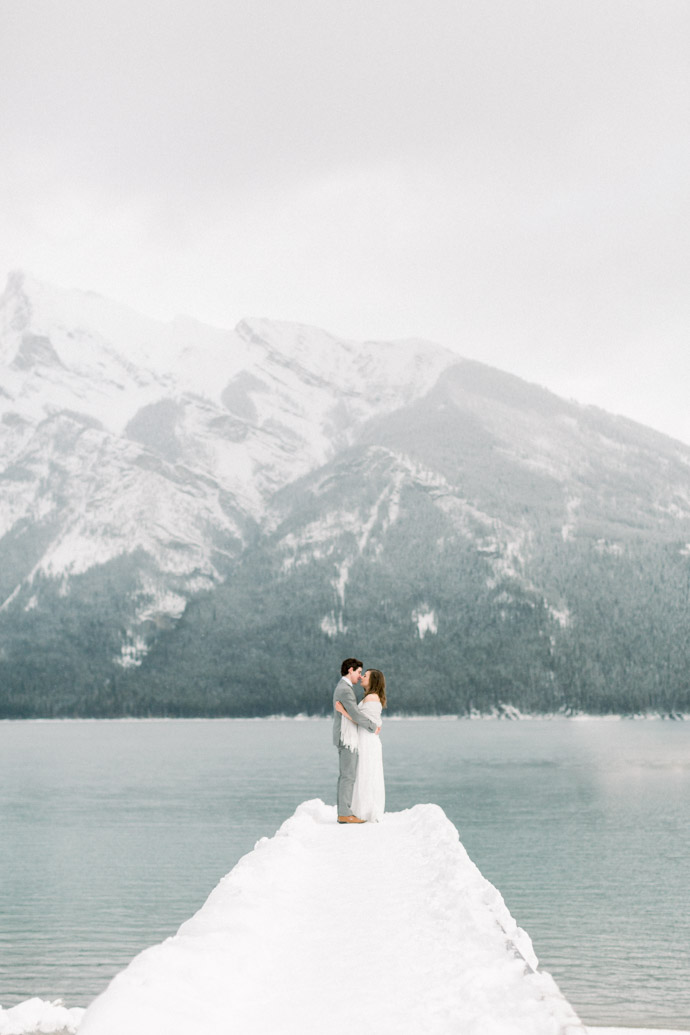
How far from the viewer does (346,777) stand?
2730cm

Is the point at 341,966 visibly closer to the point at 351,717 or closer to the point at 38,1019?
the point at 351,717

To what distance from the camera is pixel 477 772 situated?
12262cm

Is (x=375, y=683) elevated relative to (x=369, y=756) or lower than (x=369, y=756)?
elevated

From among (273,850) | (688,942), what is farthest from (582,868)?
(273,850)

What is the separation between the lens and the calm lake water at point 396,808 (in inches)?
1195

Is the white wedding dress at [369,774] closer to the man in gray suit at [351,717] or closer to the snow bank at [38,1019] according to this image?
the man in gray suit at [351,717]

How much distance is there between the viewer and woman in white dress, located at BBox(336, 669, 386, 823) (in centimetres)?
2653

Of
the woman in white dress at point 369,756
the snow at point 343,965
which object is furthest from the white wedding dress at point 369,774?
the snow at point 343,965

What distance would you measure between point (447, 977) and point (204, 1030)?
11.6 feet

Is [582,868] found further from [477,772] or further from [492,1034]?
[477,772]

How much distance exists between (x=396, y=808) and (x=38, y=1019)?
5356cm

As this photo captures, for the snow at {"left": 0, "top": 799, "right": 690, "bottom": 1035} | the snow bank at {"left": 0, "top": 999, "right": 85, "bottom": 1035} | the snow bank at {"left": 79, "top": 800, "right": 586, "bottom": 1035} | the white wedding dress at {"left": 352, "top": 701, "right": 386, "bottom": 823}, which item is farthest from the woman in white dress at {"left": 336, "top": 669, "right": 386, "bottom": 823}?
the snow bank at {"left": 0, "top": 999, "right": 85, "bottom": 1035}

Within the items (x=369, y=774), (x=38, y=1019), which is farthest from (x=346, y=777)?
(x=38, y=1019)

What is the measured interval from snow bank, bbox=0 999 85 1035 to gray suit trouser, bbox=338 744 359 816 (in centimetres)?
812
